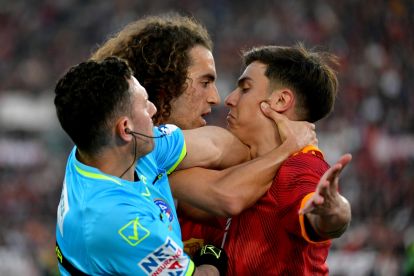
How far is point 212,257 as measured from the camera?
3.95 meters

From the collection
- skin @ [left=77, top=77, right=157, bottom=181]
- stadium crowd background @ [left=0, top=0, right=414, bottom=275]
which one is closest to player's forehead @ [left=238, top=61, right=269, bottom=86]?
skin @ [left=77, top=77, right=157, bottom=181]

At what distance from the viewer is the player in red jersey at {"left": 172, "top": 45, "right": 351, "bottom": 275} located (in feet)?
11.8

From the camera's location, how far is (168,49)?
4.62 metres

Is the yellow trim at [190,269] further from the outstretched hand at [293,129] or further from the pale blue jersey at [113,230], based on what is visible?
the outstretched hand at [293,129]

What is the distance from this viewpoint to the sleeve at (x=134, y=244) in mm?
3465

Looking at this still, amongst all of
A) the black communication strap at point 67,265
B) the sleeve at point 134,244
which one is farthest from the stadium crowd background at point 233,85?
the sleeve at point 134,244

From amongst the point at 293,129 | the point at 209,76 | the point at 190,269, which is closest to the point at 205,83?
the point at 209,76

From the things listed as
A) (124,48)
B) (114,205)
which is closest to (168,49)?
(124,48)

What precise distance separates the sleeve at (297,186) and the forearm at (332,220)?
0.09m

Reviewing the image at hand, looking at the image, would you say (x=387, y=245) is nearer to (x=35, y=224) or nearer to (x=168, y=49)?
(x=35, y=224)

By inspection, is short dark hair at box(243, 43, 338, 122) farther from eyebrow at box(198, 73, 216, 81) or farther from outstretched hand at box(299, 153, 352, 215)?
outstretched hand at box(299, 153, 352, 215)

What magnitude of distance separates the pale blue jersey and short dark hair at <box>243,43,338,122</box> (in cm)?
103

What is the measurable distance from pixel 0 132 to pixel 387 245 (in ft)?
22.0

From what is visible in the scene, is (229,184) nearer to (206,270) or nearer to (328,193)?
(206,270)
